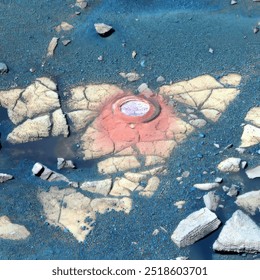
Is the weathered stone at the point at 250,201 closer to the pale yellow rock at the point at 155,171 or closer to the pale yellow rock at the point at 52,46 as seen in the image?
the pale yellow rock at the point at 155,171

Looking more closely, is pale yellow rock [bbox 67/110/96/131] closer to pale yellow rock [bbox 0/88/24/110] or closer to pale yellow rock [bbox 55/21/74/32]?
pale yellow rock [bbox 0/88/24/110]

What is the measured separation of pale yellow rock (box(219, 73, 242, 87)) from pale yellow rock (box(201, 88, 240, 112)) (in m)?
0.12

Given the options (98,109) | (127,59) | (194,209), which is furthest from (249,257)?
(127,59)

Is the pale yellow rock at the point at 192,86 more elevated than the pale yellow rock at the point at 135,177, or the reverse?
the pale yellow rock at the point at 192,86

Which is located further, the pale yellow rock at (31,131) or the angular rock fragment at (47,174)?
the pale yellow rock at (31,131)

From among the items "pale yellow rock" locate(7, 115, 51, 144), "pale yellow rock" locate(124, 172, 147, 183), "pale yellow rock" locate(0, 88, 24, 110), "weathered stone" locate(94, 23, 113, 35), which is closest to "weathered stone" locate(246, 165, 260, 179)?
"pale yellow rock" locate(124, 172, 147, 183)

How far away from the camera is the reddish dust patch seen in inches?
253

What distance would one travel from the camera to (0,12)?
→ 8.26m

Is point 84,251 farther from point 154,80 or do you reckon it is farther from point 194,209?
point 154,80

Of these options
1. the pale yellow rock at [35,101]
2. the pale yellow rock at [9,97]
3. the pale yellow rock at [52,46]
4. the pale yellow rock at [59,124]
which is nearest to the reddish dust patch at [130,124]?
the pale yellow rock at [59,124]

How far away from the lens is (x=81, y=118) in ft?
22.2

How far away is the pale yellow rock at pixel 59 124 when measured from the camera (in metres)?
6.60

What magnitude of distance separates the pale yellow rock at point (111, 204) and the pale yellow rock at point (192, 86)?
1.85 metres

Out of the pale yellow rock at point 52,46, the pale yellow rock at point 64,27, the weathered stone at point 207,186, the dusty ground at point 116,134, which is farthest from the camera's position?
the pale yellow rock at point 64,27
